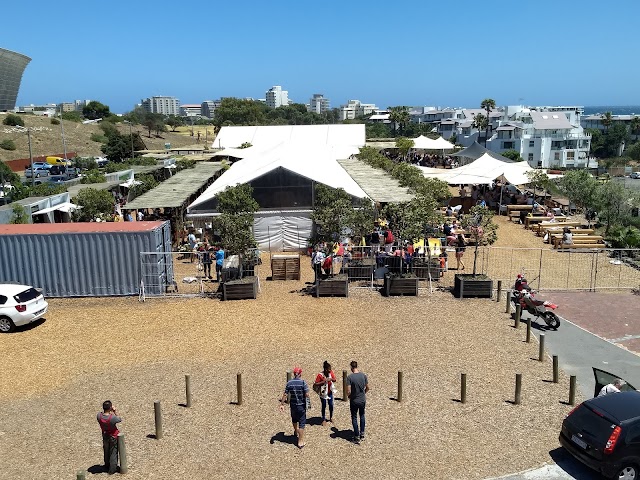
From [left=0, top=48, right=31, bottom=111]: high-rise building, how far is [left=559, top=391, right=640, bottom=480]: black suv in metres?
115

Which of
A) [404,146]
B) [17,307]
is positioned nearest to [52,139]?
[404,146]

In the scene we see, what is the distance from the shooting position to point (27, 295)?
14.6 meters

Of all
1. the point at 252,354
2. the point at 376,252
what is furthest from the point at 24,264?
the point at 376,252

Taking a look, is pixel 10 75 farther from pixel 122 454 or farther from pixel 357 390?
pixel 357 390

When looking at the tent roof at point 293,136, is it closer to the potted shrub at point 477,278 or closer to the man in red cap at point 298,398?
the potted shrub at point 477,278

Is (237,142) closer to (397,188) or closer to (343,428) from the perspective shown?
(397,188)

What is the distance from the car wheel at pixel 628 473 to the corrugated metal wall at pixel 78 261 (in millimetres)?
13201

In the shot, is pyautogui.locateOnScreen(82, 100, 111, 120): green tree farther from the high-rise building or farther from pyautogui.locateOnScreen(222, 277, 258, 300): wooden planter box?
pyautogui.locateOnScreen(222, 277, 258, 300): wooden planter box

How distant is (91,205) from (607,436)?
895 inches

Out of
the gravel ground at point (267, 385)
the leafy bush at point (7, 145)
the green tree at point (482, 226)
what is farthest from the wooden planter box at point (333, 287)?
the leafy bush at point (7, 145)

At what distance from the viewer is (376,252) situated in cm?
1891

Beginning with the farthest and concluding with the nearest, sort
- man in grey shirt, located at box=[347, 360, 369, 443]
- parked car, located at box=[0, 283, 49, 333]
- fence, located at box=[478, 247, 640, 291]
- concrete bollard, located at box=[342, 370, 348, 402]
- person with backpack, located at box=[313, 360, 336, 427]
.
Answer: fence, located at box=[478, 247, 640, 291] → parked car, located at box=[0, 283, 49, 333] → concrete bollard, located at box=[342, 370, 348, 402] → person with backpack, located at box=[313, 360, 336, 427] → man in grey shirt, located at box=[347, 360, 369, 443]

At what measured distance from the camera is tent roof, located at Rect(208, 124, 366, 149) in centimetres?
5081

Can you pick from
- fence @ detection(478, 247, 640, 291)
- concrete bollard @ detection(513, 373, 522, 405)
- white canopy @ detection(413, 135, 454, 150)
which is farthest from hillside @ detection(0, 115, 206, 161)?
concrete bollard @ detection(513, 373, 522, 405)
